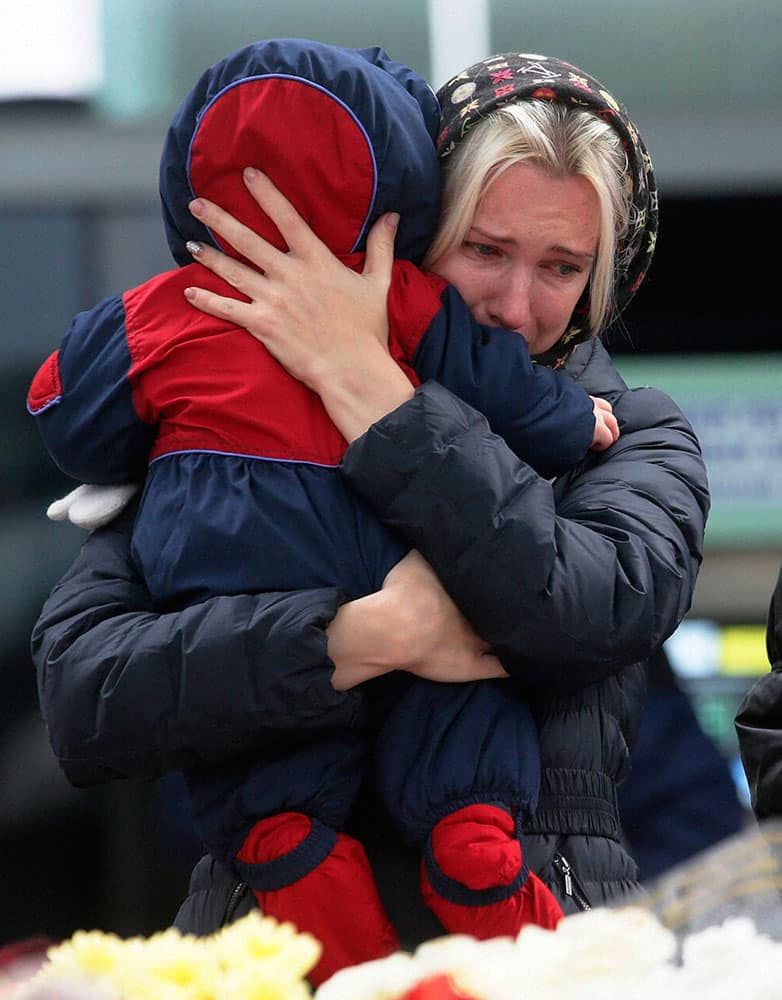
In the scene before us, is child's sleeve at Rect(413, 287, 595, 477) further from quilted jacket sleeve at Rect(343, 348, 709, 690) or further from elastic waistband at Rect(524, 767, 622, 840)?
elastic waistband at Rect(524, 767, 622, 840)

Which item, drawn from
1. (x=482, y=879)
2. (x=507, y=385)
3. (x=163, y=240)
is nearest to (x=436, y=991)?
(x=482, y=879)

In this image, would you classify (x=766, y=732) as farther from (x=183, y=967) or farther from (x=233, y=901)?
(x=183, y=967)

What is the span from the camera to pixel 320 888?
4.26 feet

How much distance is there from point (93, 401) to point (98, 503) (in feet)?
0.42

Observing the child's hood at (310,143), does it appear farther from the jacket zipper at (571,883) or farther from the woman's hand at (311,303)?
the jacket zipper at (571,883)

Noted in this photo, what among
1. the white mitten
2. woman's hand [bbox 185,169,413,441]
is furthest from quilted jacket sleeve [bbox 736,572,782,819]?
the white mitten

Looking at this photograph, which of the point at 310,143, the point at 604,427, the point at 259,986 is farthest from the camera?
the point at 604,427

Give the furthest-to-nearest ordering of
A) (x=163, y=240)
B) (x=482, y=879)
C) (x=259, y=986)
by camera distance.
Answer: (x=163, y=240), (x=482, y=879), (x=259, y=986)

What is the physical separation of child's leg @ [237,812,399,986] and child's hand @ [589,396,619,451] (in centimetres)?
48

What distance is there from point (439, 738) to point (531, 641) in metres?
0.12

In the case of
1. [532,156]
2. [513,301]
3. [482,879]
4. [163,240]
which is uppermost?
[532,156]

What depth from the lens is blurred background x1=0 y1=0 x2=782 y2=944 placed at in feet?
13.6

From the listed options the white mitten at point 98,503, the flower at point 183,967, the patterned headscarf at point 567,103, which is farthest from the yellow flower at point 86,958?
the patterned headscarf at point 567,103

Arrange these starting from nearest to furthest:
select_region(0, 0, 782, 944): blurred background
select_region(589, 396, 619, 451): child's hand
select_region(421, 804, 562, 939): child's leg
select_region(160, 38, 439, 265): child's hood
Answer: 1. select_region(421, 804, 562, 939): child's leg
2. select_region(160, 38, 439, 265): child's hood
3. select_region(589, 396, 619, 451): child's hand
4. select_region(0, 0, 782, 944): blurred background
